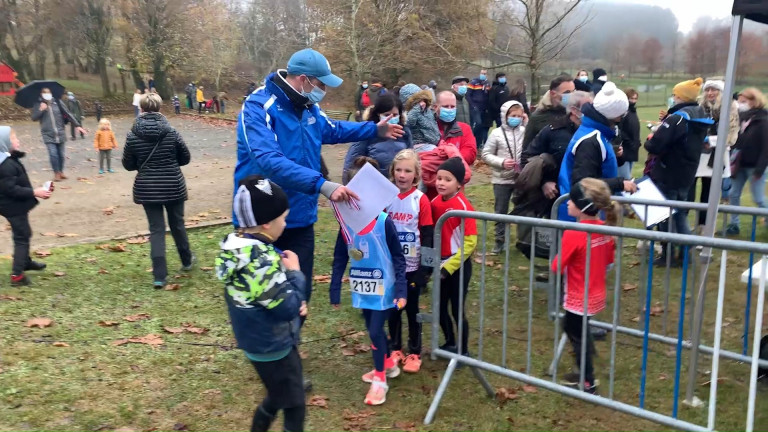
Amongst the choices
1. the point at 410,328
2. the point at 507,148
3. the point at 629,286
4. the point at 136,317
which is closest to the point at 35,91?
the point at 136,317

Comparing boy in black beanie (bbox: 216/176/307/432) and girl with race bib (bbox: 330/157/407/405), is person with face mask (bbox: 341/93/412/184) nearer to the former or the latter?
girl with race bib (bbox: 330/157/407/405)

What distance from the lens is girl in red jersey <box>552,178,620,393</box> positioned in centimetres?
396

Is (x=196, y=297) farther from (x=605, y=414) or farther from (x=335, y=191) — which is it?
(x=605, y=414)

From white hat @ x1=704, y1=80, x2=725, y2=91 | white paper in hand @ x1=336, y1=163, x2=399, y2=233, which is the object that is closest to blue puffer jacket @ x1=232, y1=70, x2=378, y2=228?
white paper in hand @ x1=336, y1=163, x2=399, y2=233

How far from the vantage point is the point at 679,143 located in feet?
23.6

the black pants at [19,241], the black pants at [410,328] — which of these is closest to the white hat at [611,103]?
the black pants at [410,328]

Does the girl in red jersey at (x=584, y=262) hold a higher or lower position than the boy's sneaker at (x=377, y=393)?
higher

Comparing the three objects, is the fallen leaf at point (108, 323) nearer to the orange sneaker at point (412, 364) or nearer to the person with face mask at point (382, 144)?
the person with face mask at point (382, 144)

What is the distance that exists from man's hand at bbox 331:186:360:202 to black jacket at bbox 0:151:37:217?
13.9 feet

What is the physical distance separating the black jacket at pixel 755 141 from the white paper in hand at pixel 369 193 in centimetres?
646

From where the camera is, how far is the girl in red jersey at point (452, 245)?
4.47m

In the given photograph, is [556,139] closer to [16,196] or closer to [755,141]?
[755,141]

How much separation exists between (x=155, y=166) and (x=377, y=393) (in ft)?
12.1

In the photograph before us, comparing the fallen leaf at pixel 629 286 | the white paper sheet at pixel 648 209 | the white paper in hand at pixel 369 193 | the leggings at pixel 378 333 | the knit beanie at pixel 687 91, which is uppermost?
the knit beanie at pixel 687 91
